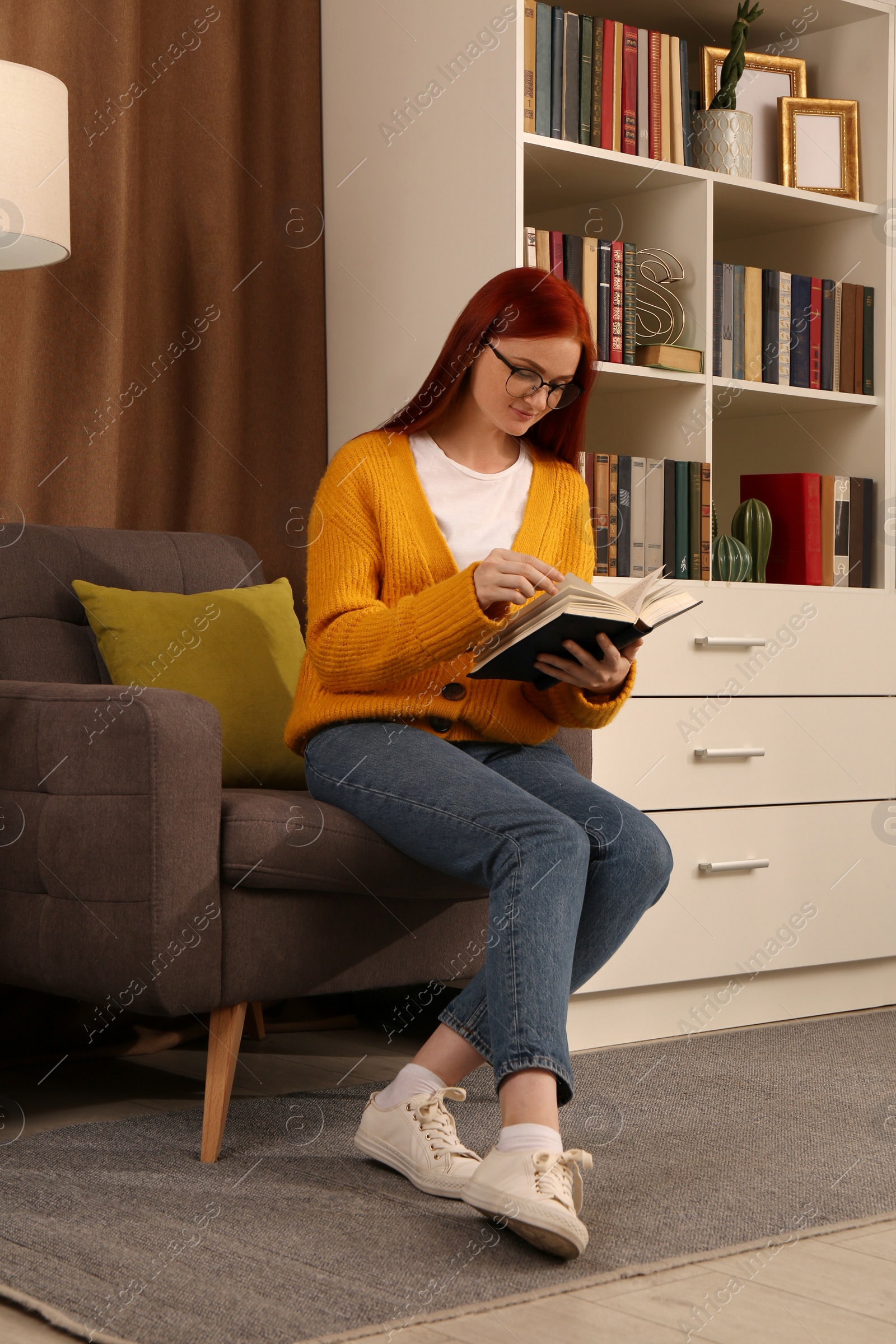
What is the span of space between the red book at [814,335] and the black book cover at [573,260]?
57 cm

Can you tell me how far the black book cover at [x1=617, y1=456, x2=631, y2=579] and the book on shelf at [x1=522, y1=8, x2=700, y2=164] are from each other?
54cm

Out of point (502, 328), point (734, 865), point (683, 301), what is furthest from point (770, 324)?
point (502, 328)

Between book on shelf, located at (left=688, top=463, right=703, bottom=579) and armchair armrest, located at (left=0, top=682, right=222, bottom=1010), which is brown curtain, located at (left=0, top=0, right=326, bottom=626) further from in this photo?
armchair armrest, located at (left=0, top=682, right=222, bottom=1010)

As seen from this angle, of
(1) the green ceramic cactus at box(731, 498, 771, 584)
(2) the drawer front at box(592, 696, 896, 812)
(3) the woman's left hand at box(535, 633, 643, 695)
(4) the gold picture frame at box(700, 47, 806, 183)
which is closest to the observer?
(3) the woman's left hand at box(535, 633, 643, 695)

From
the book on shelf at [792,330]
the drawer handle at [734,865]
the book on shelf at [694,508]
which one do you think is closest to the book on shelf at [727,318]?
the book on shelf at [792,330]

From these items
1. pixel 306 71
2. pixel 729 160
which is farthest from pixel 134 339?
pixel 729 160

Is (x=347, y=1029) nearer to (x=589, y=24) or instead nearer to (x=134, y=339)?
(x=134, y=339)

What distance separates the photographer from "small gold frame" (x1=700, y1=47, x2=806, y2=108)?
2.65 m

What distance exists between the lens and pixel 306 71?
8.98 feet

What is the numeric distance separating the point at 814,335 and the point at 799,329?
1.4 inches

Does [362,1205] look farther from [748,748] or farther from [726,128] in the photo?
[726,128]

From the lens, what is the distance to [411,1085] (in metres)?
1.58

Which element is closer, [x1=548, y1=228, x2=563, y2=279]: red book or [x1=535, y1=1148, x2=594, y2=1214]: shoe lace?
[x1=535, y1=1148, x2=594, y2=1214]: shoe lace

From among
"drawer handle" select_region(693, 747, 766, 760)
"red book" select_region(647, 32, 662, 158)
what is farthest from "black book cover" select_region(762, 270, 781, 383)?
"drawer handle" select_region(693, 747, 766, 760)
